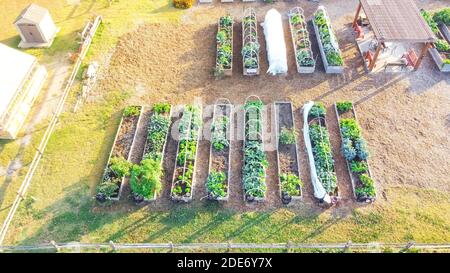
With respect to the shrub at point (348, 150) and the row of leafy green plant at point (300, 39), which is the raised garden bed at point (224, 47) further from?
the shrub at point (348, 150)

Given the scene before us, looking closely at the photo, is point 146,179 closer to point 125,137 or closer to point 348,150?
point 125,137

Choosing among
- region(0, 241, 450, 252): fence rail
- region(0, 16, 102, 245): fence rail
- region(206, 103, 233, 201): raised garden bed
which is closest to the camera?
region(0, 241, 450, 252): fence rail

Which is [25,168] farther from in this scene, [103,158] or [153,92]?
[153,92]

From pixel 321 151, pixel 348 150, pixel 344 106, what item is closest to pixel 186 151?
pixel 321 151

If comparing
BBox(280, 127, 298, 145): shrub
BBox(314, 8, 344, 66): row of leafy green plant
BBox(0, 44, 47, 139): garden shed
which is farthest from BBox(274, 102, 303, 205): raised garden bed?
BBox(0, 44, 47, 139): garden shed

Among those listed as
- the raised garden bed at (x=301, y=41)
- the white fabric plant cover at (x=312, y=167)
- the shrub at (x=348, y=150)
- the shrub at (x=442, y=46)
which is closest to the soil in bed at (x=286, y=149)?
the white fabric plant cover at (x=312, y=167)

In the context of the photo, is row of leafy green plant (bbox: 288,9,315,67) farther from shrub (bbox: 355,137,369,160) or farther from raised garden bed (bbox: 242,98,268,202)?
shrub (bbox: 355,137,369,160)
